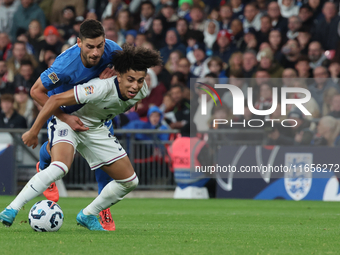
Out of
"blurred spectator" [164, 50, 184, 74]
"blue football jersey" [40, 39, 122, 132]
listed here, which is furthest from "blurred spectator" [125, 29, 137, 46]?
"blue football jersey" [40, 39, 122, 132]

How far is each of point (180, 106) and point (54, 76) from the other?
6.32 meters

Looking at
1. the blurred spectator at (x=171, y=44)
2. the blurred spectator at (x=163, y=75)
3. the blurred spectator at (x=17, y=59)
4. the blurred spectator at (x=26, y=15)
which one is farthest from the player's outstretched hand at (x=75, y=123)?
the blurred spectator at (x=26, y=15)

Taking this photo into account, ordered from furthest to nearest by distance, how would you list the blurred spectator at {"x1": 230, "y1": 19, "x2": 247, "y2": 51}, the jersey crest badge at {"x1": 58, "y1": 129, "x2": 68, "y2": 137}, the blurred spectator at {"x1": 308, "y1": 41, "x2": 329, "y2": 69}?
the blurred spectator at {"x1": 230, "y1": 19, "x2": 247, "y2": 51}, the blurred spectator at {"x1": 308, "y1": 41, "x2": 329, "y2": 69}, the jersey crest badge at {"x1": 58, "y1": 129, "x2": 68, "y2": 137}

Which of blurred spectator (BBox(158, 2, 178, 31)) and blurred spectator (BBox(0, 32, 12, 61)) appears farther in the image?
blurred spectator (BBox(0, 32, 12, 61))

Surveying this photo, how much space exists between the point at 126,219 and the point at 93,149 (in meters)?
1.82

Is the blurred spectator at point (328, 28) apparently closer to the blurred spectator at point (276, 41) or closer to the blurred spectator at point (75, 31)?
the blurred spectator at point (276, 41)

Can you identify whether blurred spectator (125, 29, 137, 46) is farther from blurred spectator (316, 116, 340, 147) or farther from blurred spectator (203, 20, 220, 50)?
blurred spectator (316, 116, 340, 147)

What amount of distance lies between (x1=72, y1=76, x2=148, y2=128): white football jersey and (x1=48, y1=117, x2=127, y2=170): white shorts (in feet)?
0.40

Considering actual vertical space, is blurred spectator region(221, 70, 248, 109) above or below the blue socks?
above

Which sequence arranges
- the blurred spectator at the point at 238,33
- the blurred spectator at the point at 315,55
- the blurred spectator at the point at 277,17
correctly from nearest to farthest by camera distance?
the blurred spectator at the point at 315,55 → the blurred spectator at the point at 277,17 → the blurred spectator at the point at 238,33

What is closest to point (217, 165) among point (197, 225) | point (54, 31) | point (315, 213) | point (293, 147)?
point (293, 147)

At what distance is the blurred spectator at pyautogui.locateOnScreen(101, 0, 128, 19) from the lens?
15.3m

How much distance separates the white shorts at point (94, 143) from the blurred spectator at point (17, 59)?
8.32 m

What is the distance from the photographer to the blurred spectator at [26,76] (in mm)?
13430
